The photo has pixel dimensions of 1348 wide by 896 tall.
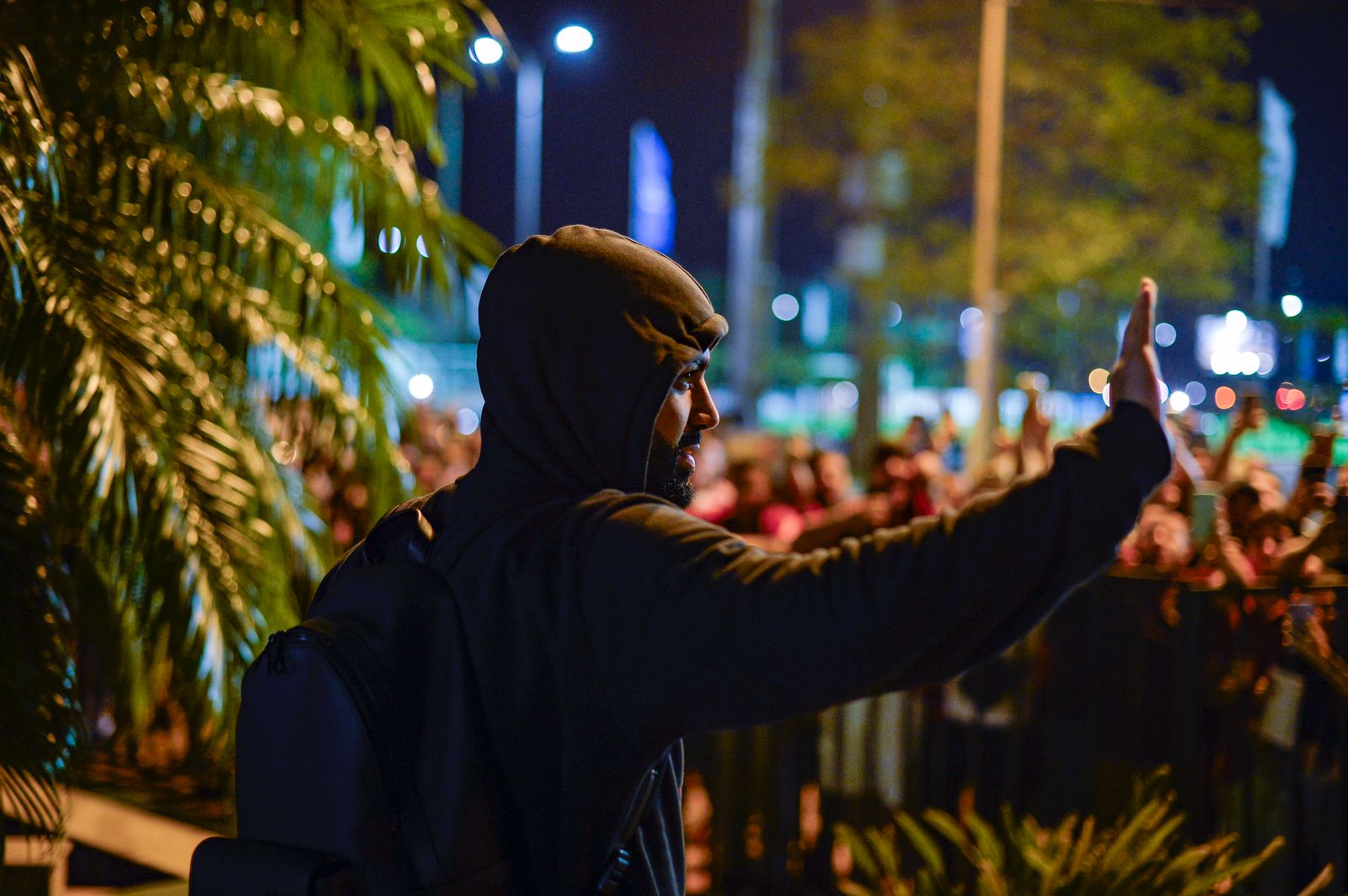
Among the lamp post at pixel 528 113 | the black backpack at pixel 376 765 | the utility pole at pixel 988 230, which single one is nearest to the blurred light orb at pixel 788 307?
the lamp post at pixel 528 113

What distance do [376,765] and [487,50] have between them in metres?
4.23

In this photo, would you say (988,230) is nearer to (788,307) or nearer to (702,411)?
(702,411)

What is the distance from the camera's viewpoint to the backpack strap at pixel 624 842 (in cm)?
169

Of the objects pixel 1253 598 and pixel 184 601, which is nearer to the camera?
pixel 184 601

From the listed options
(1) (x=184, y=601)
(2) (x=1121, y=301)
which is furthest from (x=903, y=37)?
(1) (x=184, y=601)

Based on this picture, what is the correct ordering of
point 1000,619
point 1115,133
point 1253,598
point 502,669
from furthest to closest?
point 1115,133
point 1253,598
point 502,669
point 1000,619

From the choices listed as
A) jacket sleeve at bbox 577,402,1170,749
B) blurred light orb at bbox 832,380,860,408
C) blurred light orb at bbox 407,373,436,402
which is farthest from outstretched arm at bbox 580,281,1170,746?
blurred light orb at bbox 832,380,860,408

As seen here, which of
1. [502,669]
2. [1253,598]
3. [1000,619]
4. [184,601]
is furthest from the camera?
[1253,598]

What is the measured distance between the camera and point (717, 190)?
20.7 meters

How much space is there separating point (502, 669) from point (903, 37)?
58.1 feet

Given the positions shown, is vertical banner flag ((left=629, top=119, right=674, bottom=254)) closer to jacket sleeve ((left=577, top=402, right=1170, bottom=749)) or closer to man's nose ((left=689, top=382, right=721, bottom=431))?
man's nose ((left=689, top=382, right=721, bottom=431))

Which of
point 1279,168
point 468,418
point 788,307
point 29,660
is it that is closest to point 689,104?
point 1279,168

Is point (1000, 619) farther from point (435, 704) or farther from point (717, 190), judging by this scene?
point (717, 190)

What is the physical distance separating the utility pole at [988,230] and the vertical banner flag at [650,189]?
22.3ft
